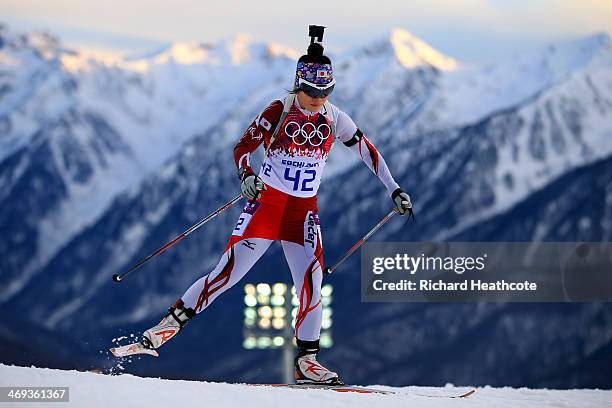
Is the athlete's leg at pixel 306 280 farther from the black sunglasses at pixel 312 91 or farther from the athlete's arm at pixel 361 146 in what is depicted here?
the black sunglasses at pixel 312 91

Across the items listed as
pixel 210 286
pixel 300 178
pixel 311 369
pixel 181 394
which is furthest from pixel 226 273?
pixel 181 394

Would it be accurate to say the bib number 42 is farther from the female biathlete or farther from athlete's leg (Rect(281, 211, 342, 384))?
athlete's leg (Rect(281, 211, 342, 384))

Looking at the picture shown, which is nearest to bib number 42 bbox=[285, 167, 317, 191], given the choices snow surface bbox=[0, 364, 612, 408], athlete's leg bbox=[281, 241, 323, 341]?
athlete's leg bbox=[281, 241, 323, 341]

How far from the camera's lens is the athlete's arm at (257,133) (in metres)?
10.2

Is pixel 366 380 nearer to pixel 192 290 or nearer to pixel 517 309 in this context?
pixel 517 309

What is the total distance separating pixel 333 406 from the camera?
8648 mm

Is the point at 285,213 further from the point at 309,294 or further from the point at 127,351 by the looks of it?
the point at 127,351

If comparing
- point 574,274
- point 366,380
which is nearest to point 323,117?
point 574,274

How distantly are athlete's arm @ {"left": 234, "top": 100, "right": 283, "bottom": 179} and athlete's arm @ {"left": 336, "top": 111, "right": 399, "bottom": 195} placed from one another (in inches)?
27.6

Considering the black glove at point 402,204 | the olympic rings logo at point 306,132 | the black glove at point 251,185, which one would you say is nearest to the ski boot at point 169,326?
the black glove at point 251,185

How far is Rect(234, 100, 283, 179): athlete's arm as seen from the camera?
1019 cm

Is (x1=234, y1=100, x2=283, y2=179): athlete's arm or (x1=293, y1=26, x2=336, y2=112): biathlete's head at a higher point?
A: (x1=293, y1=26, x2=336, y2=112): biathlete's head

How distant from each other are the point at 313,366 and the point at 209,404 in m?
2.26

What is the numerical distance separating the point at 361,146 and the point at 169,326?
2.55m
